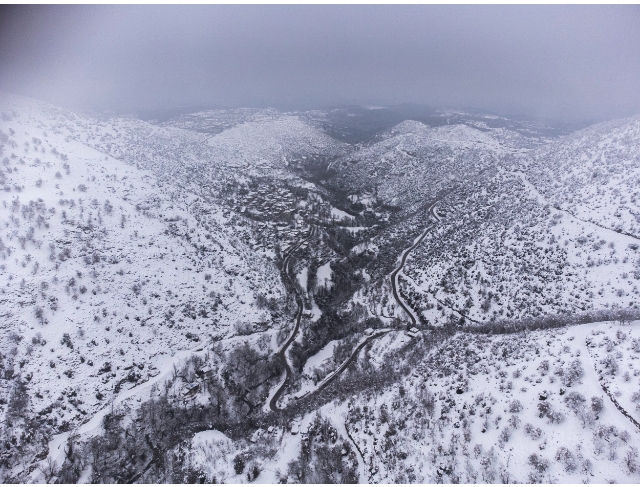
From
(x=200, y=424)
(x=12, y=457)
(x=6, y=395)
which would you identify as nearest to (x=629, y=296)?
(x=200, y=424)

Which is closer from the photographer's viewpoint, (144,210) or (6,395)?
(6,395)

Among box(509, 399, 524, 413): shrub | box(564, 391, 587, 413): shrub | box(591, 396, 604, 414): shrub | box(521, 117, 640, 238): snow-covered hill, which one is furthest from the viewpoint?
box(521, 117, 640, 238): snow-covered hill

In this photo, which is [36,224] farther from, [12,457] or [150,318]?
[12,457]

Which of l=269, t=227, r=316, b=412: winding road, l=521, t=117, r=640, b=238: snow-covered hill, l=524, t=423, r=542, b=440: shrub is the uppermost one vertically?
l=521, t=117, r=640, b=238: snow-covered hill

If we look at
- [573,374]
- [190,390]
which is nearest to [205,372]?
[190,390]

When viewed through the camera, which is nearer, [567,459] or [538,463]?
[567,459]

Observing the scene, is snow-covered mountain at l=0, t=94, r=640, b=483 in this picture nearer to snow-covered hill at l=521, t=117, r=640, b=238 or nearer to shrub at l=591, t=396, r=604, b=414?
shrub at l=591, t=396, r=604, b=414

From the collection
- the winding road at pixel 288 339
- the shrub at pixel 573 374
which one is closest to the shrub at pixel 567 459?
the shrub at pixel 573 374

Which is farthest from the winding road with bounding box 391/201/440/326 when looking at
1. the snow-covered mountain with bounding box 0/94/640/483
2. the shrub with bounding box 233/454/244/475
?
the shrub with bounding box 233/454/244/475

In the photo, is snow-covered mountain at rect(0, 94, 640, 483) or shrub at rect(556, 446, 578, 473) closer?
shrub at rect(556, 446, 578, 473)

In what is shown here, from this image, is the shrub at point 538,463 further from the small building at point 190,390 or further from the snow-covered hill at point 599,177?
the snow-covered hill at point 599,177

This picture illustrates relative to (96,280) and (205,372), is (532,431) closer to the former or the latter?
(205,372)
